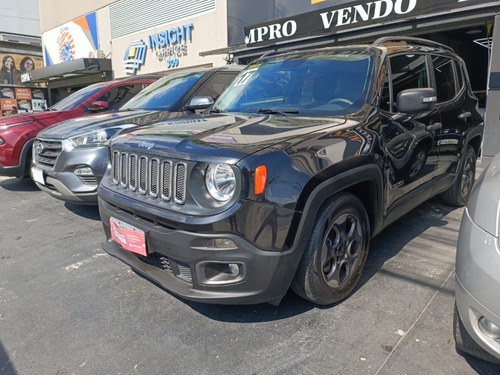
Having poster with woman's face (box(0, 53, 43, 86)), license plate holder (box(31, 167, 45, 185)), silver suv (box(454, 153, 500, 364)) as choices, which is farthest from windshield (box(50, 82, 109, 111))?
poster with woman's face (box(0, 53, 43, 86))

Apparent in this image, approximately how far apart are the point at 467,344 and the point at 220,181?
156cm

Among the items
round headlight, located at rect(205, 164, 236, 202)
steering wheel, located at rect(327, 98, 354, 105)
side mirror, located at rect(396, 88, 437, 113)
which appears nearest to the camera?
round headlight, located at rect(205, 164, 236, 202)

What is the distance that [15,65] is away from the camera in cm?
2656

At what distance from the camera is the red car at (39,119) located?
232 inches

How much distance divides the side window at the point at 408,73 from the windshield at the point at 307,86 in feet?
0.99

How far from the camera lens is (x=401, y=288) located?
2.91 m

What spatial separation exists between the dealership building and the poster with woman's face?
377cm

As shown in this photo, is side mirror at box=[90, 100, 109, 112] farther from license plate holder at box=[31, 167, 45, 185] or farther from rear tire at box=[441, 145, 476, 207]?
rear tire at box=[441, 145, 476, 207]

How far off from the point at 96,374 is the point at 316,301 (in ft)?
4.51

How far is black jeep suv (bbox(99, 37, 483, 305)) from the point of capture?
2137 mm

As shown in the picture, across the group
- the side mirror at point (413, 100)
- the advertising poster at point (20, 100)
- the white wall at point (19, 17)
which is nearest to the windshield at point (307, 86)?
the side mirror at point (413, 100)

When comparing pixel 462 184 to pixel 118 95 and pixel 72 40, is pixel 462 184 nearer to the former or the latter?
pixel 118 95

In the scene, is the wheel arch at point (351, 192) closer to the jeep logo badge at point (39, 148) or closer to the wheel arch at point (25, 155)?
the jeep logo badge at point (39, 148)

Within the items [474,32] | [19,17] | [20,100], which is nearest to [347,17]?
[474,32]
